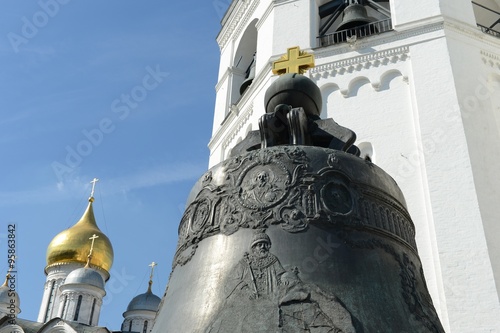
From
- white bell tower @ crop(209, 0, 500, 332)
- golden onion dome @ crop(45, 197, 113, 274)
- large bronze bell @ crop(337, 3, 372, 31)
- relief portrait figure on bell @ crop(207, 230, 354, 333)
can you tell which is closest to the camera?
relief portrait figure on bell @ crop(207, 230, 354, 333)

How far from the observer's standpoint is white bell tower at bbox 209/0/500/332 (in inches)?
318

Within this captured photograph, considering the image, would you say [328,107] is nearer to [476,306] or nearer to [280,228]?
[476,306]

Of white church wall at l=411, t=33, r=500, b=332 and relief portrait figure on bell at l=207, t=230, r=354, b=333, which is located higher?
white church wall at l=411, t=33, r=500, b=332

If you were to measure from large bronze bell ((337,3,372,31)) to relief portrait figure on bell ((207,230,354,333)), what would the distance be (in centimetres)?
976

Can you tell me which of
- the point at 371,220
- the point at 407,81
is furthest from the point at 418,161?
the point at 371,220

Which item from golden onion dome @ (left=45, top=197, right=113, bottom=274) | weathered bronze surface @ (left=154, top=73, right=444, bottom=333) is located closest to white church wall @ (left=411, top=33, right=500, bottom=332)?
weathered bronze surface @ (left=154, top=73, right=444, bottom=333)

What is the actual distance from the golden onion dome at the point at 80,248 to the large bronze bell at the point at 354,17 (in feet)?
57.1

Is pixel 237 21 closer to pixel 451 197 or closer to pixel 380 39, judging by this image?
pixel 380 39

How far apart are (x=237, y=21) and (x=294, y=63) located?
38.2 ft

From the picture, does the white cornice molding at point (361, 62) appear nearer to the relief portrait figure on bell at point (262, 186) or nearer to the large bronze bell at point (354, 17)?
the large bronze bell at point (354, 17)

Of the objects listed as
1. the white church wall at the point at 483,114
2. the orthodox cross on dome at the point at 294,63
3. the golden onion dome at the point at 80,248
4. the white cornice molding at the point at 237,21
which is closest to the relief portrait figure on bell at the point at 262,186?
the orthodox cross on dome at the point at 294,63

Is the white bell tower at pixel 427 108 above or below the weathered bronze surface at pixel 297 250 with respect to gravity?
above

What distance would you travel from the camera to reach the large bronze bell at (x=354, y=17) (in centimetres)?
1136

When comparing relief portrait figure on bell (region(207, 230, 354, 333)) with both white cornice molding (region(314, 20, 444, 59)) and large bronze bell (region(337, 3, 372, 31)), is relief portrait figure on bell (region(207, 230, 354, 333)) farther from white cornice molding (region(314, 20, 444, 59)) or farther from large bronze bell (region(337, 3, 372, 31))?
large bronze bell (region(337, 3, 372, 31))
